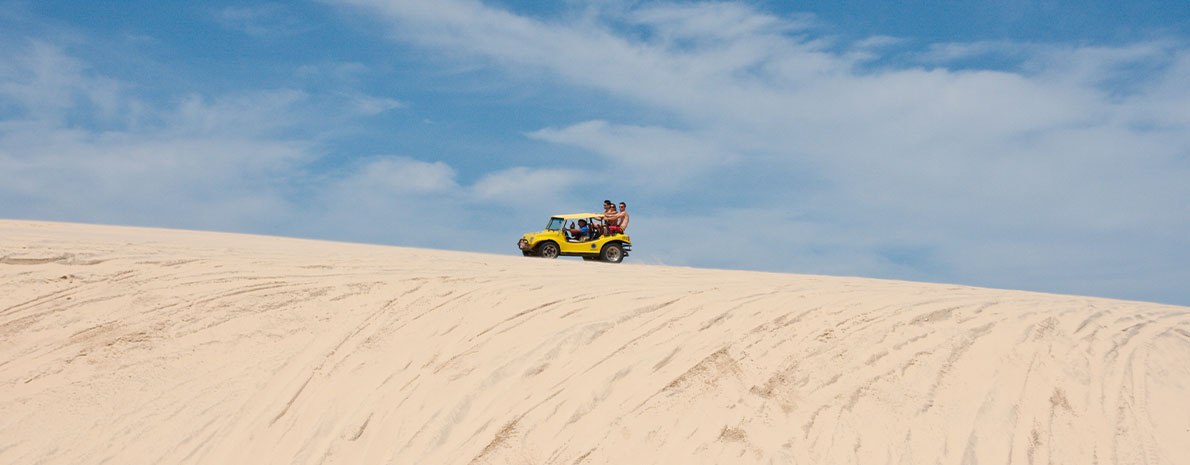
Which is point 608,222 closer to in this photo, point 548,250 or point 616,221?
point 616,221

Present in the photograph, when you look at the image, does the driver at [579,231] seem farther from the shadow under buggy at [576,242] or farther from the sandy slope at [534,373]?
the sandy slope at [534,373]

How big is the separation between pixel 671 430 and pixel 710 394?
2.13 feet

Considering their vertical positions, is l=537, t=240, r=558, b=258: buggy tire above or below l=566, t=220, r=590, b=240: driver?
below

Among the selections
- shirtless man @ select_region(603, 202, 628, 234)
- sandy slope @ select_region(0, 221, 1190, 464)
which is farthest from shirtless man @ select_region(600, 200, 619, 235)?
sandy slope @ select_region(0, 221, 1190, 464)

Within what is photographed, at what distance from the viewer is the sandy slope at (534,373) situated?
21.9 feet

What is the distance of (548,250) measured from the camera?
17172mm

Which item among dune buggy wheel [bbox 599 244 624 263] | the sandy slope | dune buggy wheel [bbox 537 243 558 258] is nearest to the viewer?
the sandy slope

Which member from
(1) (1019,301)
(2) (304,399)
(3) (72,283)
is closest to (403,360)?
(2) (304,399)

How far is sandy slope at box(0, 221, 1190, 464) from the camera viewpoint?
6660 mm

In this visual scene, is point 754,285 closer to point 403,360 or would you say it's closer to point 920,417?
point 920,417

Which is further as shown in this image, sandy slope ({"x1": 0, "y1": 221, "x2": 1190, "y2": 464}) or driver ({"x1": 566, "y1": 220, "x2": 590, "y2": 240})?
driver ({"x1": 566, "y1": 220, "x2": 590, "y2": 240})

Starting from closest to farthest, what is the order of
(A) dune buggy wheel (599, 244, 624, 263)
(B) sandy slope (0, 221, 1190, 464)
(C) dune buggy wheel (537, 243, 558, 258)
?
1. (B) sandy slope (0, 221, 1190, 464)
2. (C) dune buggy wheel (537, 243, 558, 258)
3. (A) dune buggy wheel (599, 244, 624, 263)

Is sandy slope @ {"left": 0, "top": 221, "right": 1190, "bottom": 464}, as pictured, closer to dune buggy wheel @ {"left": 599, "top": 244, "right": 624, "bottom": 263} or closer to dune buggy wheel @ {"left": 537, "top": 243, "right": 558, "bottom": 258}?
dune buggy wheel @ {"left": 537, "top": 243, "right": 558, "bottom": 258}

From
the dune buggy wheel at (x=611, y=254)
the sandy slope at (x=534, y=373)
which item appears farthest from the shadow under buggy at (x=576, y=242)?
the sandy slope at (x=534, y=373)
